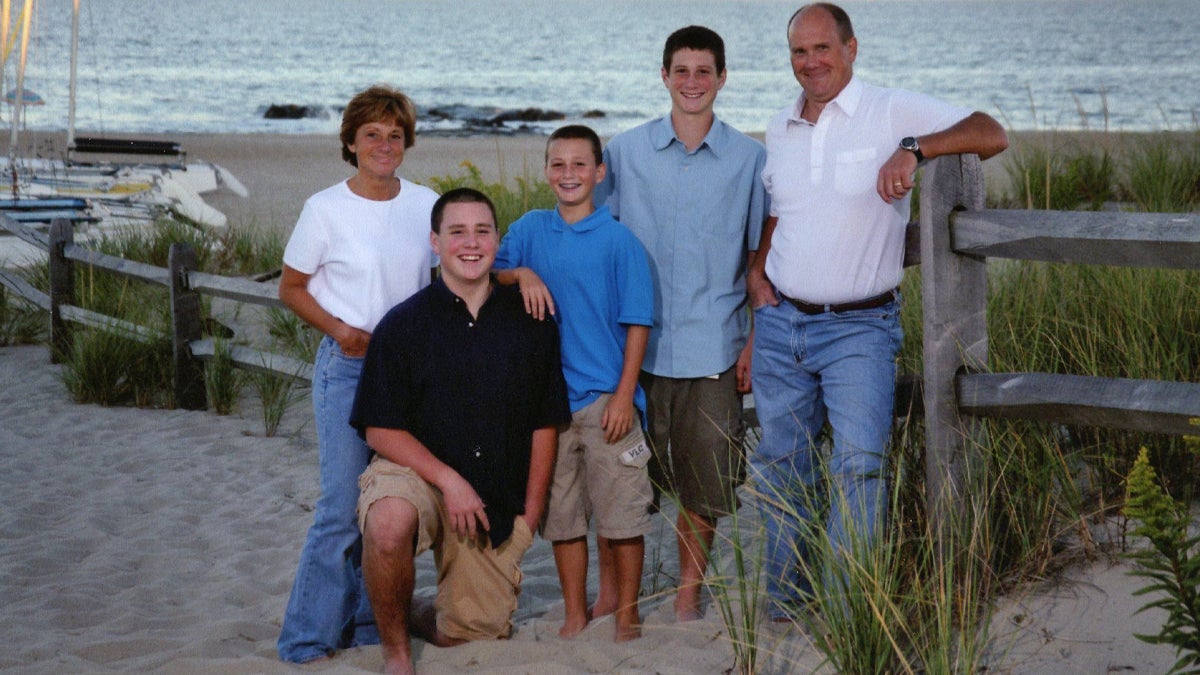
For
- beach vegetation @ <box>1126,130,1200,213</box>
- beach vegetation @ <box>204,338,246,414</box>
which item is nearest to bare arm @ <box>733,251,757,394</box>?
beach vegetation @ <box>204,338,246,414</box>

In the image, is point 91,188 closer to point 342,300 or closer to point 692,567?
point 342,300

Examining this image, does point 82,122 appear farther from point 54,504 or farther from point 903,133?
point 903,133

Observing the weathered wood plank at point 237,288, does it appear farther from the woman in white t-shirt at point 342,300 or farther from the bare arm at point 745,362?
the bare arm at point 745,362

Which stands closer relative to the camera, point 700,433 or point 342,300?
point 342,300

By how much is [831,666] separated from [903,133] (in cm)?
171

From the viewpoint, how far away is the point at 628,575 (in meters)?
4.31

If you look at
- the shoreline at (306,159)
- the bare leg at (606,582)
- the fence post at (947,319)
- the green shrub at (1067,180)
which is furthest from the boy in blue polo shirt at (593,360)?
the shoreline at (306,159)

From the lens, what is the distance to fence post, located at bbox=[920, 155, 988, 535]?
3852 millimetres

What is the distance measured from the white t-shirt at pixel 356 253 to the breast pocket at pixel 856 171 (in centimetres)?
148

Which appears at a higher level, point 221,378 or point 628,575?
point 221,378

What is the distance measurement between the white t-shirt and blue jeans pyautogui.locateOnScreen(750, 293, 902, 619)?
1.27m

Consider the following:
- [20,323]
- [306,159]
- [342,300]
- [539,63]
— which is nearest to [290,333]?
[20,323]

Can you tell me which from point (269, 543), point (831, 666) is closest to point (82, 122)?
point (269, 543)

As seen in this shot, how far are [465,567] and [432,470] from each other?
16.4 inches
